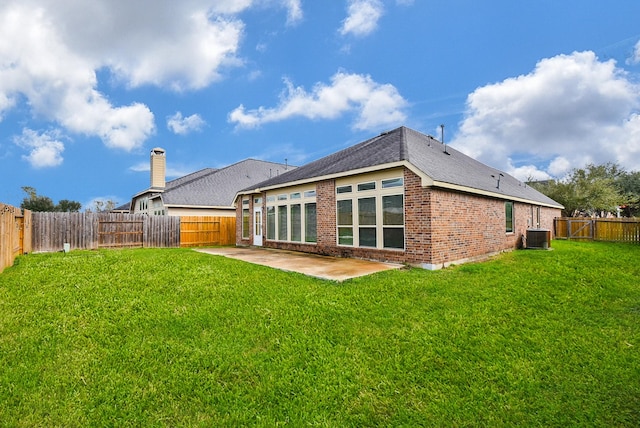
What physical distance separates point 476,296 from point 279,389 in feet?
15.1

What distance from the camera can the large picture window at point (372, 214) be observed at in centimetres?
948

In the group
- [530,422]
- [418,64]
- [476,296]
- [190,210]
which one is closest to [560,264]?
[476,296]

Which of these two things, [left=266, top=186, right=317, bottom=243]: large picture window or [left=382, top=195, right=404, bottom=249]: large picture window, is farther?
[left=266, top=186, right=317, bottom=243]: large picture window

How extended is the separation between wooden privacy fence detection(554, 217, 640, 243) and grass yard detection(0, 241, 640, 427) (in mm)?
13844

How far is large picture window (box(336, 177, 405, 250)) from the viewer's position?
31.1 ft

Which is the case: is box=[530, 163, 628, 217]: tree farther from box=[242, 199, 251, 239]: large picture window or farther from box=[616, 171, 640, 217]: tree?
box=[242, 199, 251, 239]: large picture window

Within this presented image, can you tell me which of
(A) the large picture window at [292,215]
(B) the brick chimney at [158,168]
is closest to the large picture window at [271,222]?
(A) the large picture window at [292,215]

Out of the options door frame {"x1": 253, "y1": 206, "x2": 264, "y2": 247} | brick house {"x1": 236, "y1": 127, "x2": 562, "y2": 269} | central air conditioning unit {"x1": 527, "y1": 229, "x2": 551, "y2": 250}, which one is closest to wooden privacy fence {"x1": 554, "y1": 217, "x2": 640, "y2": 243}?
central air conditioning unit {"x1": 527, "y1": 229, "x2": 551, "y2": 250}

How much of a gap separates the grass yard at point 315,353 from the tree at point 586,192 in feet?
82.5

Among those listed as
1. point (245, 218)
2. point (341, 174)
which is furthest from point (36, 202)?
point (341, 174)

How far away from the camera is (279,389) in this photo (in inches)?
131

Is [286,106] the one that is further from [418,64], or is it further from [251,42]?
[418,64]

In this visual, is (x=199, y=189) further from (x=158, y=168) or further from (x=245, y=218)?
(x=245, y=218)

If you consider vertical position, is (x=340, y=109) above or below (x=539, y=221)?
above
